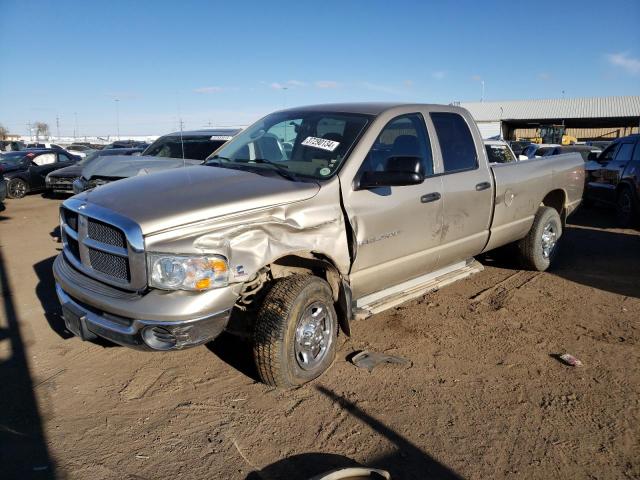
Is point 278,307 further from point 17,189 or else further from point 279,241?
point 17,189

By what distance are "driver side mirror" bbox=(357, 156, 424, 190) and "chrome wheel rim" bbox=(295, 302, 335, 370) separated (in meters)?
1.02

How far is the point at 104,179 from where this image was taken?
28.6ft

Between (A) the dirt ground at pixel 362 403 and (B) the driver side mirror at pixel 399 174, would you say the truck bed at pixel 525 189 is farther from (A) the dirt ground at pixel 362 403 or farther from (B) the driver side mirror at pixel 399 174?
(B) the driver side mirror at pixel 399 174

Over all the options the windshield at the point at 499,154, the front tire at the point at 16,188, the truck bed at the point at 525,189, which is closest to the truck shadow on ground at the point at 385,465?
the truck bed at the point at 525,189

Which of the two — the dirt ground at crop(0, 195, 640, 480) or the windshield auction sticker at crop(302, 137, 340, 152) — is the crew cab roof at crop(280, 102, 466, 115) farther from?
the dirt ground at crop(0, 195, 640, 480)

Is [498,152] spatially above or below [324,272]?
above

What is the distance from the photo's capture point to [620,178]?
987 centimetres

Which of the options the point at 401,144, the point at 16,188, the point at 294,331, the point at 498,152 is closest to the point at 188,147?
the point at 401,144

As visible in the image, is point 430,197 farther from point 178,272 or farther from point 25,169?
point 25,169

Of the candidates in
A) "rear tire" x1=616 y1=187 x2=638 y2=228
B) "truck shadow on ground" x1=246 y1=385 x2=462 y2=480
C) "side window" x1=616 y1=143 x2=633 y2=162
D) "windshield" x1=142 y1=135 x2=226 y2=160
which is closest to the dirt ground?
"truck shadow on ground" x1=246 y1=385 x2=462 y2=480

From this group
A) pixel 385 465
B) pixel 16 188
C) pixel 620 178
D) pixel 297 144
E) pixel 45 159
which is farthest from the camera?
pixel 45 159

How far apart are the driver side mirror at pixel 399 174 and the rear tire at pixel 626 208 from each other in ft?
23.9

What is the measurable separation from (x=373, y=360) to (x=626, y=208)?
25.8 feet

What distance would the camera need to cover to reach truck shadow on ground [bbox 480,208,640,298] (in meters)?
6.24
